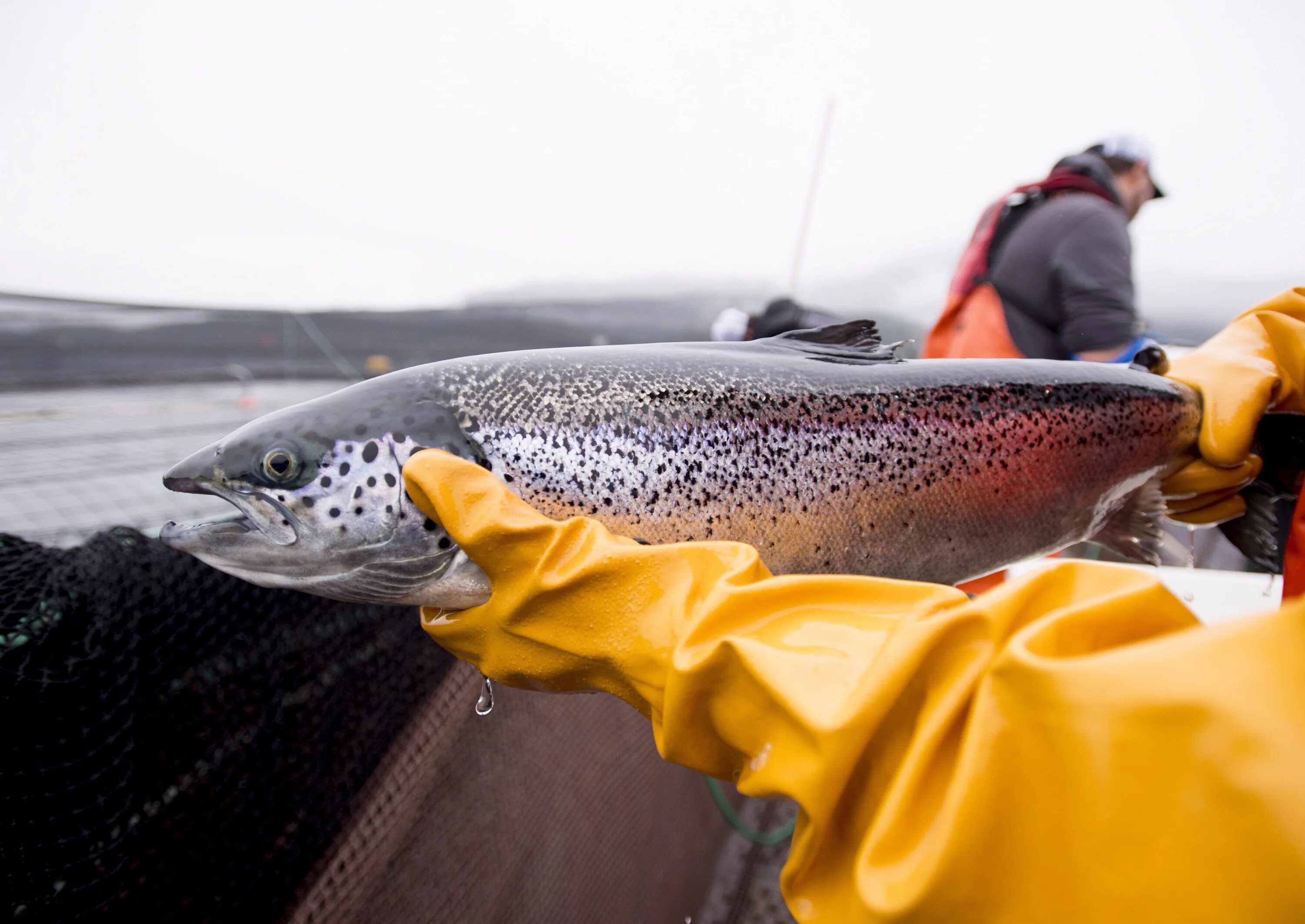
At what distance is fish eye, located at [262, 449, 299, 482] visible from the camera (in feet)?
3.11

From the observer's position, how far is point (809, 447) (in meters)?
1.11

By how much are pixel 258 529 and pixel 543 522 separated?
1.48 feet

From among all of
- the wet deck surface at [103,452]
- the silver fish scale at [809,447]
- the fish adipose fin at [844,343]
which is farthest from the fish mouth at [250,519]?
the fish adipose fin at [844,343]

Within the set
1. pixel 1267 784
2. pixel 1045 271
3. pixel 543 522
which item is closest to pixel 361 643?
pixel 543 522

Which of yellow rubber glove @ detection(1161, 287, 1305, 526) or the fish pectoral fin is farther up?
yellow rubber glove @ detection(1161, 287, 1305, 526)

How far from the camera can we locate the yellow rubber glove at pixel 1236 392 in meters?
1.38

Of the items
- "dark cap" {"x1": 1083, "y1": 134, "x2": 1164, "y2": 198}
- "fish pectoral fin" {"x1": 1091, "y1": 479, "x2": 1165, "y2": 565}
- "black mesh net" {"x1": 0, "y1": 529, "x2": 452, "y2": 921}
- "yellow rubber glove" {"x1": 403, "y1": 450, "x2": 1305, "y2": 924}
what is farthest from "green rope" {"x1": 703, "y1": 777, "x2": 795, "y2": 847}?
"dark cap" {"x1": 1083, "y1": 134, "x2": 1164, "y2": 198}

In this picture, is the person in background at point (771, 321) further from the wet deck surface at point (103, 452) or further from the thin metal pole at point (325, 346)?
the thin metal pole at point (325, 346)

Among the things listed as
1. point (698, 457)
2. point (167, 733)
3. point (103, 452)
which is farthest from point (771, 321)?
point (103, 452)

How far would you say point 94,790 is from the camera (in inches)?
34.2

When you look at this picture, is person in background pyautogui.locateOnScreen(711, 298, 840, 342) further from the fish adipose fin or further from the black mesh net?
the black mesh net

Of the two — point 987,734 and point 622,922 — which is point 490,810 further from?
point 987,734

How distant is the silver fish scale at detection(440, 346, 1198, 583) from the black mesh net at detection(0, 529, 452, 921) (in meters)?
0.62

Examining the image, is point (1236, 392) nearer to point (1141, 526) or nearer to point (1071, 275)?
point (1141, 526)
